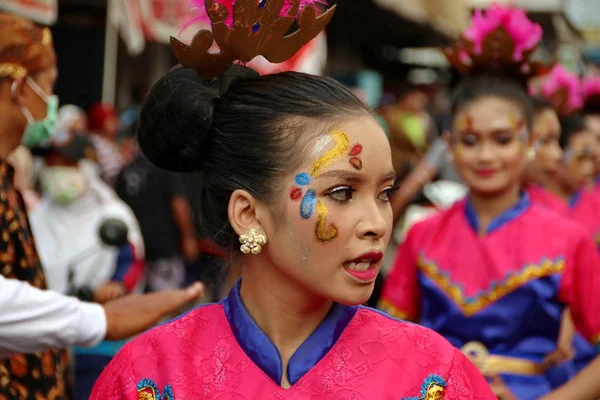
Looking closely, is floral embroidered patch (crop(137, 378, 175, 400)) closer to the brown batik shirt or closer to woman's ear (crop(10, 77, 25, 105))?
the brown batik shirt

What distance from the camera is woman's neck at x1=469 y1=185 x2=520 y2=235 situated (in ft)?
15.5

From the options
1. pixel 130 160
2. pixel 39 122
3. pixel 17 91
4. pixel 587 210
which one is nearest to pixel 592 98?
pixel 587 210

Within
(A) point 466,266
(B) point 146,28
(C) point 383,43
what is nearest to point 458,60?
(A) point 466,266

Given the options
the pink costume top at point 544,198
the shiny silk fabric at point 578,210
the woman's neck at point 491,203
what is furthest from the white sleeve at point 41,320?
the pink costume top at point 544,198

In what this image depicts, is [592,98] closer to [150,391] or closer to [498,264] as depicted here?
[498,264]

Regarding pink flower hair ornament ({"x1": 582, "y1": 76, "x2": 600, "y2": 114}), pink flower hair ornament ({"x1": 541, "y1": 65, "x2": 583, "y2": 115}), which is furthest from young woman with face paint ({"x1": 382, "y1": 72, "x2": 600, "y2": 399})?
pink flower hair ornament ({"x1": 582, "y1": 76, "x2": 600, "y2": 114})

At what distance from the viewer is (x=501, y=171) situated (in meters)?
4.65

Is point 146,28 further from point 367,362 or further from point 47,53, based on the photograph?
point 367,362

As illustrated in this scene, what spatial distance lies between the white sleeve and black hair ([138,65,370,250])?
2.52 ft

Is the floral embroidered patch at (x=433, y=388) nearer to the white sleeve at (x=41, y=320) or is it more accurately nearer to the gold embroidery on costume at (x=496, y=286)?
the white sleeve at (x=41, y=320)

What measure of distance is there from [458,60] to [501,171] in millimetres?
712

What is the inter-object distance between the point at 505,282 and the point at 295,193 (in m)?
1.94

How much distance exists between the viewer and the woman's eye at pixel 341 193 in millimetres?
2797

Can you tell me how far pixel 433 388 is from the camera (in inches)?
109
